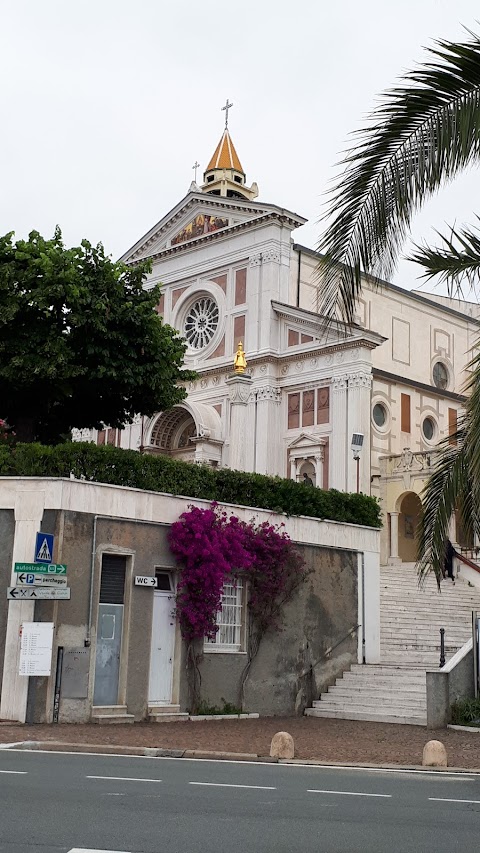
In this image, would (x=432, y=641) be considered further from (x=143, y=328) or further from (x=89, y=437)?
(x=89, y=437)

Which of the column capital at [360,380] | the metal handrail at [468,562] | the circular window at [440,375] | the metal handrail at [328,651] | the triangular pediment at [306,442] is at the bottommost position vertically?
the metal handrail at [328,651]

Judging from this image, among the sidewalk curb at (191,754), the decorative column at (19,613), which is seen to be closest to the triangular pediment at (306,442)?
the decorative column at (19,613)

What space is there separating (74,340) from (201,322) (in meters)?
23.8

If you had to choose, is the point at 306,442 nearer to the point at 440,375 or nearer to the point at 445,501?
the point at 440,375

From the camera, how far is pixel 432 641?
25.6 metres

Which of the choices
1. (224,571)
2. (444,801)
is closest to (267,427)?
(224,571)

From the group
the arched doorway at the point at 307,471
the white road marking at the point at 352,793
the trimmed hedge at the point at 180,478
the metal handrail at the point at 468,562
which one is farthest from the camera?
the arched doorway at the point at 307,471

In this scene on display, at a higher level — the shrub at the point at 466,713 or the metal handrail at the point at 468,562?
the metal handrail at the point at 468,562

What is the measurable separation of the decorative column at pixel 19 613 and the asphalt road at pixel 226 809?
207 inches

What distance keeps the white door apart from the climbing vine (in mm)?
259

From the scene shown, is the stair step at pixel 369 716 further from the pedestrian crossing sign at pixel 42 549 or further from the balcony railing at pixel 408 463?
the balcony railing at pixel 408 463

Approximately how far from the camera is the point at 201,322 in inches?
1870

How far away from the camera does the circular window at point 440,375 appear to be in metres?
52.0

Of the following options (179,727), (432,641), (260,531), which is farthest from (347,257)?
(432,641)
